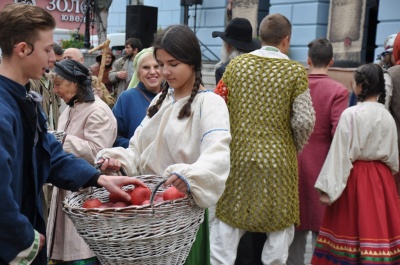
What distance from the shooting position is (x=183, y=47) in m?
2.90

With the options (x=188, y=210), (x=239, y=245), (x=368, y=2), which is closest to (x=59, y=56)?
(x=239, y=245)

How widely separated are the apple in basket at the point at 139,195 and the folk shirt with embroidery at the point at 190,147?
0.37 feet

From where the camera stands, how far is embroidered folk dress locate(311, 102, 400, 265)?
4434mm

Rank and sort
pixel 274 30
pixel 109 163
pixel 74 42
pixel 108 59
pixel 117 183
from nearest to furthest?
pixel 117 183, pixel 109 163, pixel 274 30, pixel 108 59, pixel 74 42

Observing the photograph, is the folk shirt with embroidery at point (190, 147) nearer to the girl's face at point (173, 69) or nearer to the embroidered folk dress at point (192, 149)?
the embroidered folk dress at point (192, 149)

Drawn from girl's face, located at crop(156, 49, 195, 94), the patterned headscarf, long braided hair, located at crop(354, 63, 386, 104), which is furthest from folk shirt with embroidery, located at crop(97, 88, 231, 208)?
long braided hair, located at crop(354, 63, 386, 104)

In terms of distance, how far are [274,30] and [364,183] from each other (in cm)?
121

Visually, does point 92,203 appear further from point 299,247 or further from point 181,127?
point 299,247

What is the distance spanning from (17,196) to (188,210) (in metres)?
0.62

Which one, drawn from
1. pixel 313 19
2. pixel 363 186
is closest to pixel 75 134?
pixel 363 186

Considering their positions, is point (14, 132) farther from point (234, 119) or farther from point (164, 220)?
point (234, 119)

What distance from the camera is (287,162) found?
159 inches

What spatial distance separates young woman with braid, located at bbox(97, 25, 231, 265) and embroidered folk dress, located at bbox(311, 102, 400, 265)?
1626 millimetres

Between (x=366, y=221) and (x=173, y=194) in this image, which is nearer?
(x=173, y=194)
